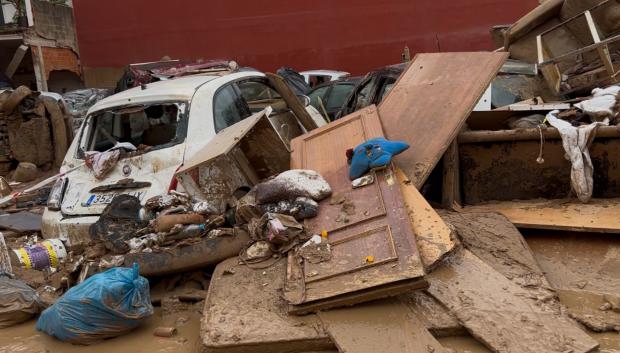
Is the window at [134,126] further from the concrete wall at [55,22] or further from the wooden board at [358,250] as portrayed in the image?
the concrete wall at [55,22]

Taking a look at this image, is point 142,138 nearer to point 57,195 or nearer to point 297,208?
point 57,195

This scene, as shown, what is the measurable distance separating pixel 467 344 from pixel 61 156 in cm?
899

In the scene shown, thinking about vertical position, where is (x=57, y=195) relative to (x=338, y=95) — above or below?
below

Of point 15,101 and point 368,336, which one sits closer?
point 368,336

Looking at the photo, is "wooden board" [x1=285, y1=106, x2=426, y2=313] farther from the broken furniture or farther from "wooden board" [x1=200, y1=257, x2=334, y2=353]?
the broken furniture

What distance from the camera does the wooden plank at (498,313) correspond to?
2.90 meters

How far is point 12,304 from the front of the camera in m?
3.93

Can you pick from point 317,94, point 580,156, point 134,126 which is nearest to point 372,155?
point 580,156

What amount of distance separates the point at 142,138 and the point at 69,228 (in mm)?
1372

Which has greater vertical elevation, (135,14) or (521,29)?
(135,14)

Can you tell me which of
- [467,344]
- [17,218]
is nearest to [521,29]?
[467,344]

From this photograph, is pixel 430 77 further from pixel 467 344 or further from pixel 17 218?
pixel 17 218

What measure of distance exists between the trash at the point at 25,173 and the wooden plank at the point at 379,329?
8.25m

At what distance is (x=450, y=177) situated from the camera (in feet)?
16.0
